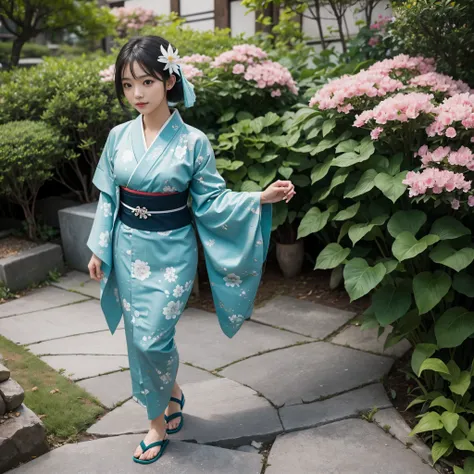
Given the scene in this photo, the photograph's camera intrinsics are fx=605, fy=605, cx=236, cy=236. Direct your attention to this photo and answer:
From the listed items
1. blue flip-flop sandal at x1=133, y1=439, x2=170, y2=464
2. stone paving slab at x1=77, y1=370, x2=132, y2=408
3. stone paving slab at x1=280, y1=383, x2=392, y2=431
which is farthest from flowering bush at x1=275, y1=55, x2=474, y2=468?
stone paving slab at x1=77, y1=370, x2=132, y2=408

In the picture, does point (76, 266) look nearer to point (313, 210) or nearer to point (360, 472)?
point (313, 210)

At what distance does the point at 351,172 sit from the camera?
390 cm

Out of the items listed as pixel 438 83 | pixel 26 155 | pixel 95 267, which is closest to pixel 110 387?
pixel 95 267

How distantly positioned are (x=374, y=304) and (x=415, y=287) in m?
0.29

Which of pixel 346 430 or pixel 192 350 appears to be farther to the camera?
pixel 192 350

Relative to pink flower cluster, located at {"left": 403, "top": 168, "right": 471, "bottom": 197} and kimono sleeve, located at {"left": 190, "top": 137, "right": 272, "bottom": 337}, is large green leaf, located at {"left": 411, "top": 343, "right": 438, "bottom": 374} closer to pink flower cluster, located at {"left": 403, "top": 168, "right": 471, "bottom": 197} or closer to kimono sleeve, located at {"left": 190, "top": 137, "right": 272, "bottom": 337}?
pink flower cluster, located at {"left": 403, "top": 168, "right": 471, "bottom": 197}

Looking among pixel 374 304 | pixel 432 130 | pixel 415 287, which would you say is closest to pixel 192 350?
pixel 374 304

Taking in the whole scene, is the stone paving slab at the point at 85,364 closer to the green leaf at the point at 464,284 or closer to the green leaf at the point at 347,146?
the green leaf at the point at 347,146

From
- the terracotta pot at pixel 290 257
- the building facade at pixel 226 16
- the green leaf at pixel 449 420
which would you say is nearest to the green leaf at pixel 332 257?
the green leaf at pixel 449 420

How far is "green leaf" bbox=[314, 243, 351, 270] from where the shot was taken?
3496 mm

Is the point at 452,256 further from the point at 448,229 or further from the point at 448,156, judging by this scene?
the point at 448,156

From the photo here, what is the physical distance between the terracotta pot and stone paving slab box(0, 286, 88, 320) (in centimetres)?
167

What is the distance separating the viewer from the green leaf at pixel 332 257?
3496mm

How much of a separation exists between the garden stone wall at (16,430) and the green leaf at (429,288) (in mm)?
1950
